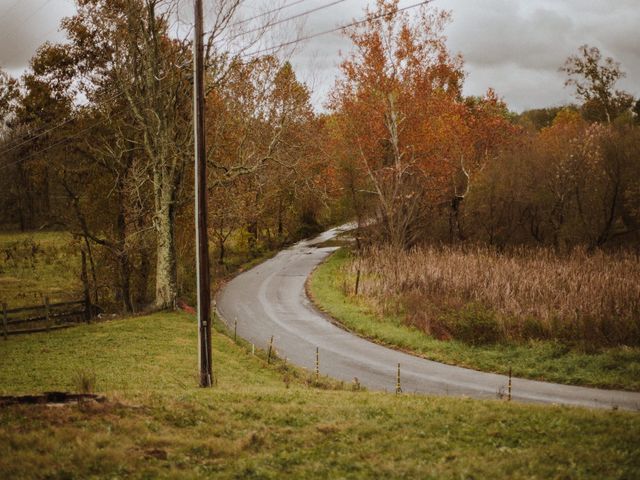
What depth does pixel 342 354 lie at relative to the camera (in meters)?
22.4

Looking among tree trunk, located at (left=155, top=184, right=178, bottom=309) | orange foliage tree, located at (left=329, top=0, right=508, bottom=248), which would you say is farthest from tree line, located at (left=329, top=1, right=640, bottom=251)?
tree trunk, located at (left=155, top=184, right=178, bottom=309)

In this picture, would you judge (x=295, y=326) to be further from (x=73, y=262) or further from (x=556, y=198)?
(x=73, y=262)

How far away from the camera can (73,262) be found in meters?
44.7

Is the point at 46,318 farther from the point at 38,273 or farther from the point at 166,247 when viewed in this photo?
the point at 38,273

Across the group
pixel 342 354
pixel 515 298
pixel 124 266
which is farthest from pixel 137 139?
pixel 515 298

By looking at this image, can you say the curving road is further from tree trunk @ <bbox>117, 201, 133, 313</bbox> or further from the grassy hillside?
tree trunk @ <bbox>117, 201, 133, 313</bbox>

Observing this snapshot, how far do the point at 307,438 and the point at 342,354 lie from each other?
43.1 feet

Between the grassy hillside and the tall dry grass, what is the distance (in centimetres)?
1063

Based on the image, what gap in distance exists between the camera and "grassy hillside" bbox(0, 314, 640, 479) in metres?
7.86

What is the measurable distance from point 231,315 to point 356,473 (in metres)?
22.0

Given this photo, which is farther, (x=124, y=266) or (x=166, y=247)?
(x=124, y=266)

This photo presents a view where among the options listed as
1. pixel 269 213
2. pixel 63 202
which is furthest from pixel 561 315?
pixel 269 213

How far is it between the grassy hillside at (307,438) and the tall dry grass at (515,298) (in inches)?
418

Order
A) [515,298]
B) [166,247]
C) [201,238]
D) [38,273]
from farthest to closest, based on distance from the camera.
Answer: [38,273], [166,247], [515,298], [201,238]
